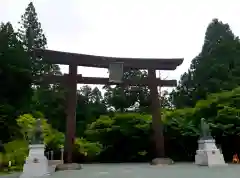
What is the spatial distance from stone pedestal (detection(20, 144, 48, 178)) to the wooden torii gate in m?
2.93

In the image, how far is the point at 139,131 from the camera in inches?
893

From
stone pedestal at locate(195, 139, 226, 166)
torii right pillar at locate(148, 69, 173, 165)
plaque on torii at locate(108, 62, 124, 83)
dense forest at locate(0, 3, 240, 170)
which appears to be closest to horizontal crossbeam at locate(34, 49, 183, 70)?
plaque on torii at locate(108, 62, 124, 83)

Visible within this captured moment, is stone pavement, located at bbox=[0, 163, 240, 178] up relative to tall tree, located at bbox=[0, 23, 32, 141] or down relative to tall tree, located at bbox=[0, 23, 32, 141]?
down

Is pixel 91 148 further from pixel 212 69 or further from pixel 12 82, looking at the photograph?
pixel 212 69

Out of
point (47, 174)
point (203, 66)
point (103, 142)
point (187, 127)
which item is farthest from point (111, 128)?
point (203, 66)

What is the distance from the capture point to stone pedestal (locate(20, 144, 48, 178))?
12.5m

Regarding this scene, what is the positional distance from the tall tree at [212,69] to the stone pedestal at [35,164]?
21143 mm

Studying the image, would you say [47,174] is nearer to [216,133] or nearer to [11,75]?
[11,75]

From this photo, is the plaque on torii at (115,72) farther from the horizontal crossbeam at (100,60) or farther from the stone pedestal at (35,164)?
the stone pedestal at (35,164)

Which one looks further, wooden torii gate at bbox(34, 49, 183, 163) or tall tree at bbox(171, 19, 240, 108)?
tall tree at bbox(171, 19, 240, 108)

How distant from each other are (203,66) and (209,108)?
40.3 ft

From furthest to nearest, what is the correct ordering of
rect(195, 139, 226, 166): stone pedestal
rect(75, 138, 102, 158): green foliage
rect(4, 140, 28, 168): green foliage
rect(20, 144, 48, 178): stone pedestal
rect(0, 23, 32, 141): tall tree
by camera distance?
rect(75, 138, 102, 158): green foliage < rect(0, 23, 32, 141): tall tree < rect(4, 140, 28, 168): green foliage < rect(195, 139, 226, 166): stone pedestal < rect(20, 144, 48, 178): stone pedestal

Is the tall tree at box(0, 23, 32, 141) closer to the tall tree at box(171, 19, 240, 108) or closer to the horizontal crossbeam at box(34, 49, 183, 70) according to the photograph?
the horizontal crossbeam at box(34, 49, 183, 70)

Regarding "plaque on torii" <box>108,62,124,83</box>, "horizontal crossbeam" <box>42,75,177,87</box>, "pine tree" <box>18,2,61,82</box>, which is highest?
"pine tree" <box>18,2,61,82</box>
